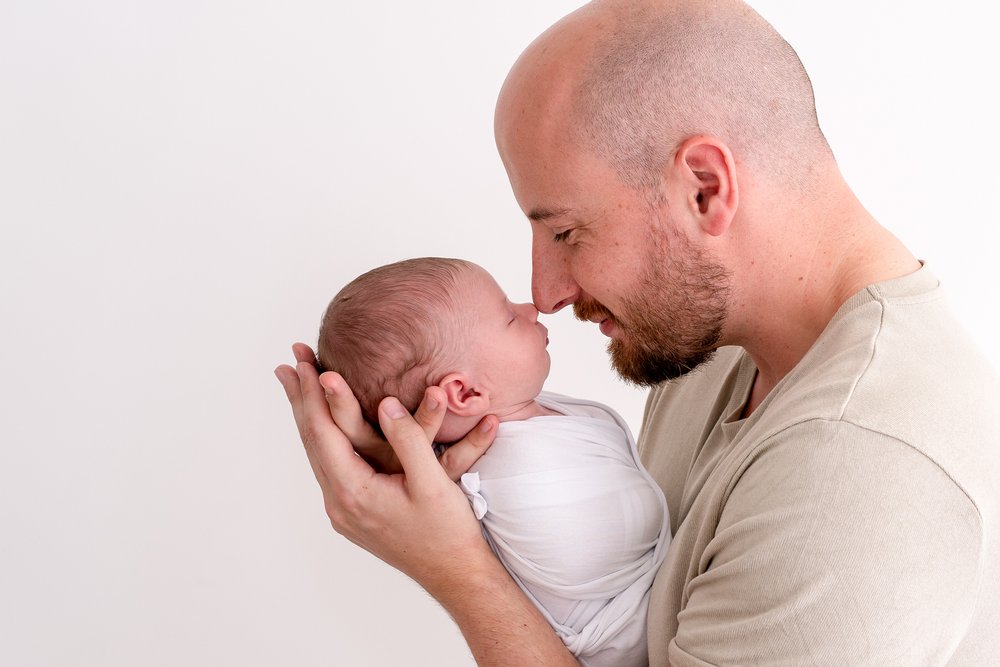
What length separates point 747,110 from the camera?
155cm

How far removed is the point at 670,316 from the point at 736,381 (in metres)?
0.26

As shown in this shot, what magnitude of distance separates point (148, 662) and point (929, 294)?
100 inches

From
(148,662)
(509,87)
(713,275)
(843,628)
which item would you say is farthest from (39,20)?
(843,628)

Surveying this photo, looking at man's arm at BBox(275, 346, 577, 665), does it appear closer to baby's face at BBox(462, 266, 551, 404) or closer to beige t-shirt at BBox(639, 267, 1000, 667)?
baby's face at BBox(462, 266, 551, 404)

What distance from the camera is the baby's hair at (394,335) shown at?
1.71 metres

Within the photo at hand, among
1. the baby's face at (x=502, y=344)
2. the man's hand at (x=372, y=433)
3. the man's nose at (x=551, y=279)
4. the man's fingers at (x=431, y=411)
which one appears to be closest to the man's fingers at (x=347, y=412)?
the man's hand at (x=372, y=433)

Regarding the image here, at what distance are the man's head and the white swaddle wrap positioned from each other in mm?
299

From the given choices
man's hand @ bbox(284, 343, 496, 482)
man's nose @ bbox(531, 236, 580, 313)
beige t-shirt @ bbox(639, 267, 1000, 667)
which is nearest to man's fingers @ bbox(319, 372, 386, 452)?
man's hand @ bbox(284, 343, 496, 482)

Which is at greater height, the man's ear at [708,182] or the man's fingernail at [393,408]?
the man's ear at [708,182]

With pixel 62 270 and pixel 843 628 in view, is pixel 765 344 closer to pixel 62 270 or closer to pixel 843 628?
pixel 843 628

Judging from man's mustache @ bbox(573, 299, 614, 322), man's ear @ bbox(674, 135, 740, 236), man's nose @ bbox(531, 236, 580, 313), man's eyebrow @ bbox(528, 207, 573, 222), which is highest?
man's ear @ bbox(674, 135, 740, 236)

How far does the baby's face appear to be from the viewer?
1.76 m

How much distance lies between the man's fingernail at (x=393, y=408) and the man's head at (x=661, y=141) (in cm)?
41

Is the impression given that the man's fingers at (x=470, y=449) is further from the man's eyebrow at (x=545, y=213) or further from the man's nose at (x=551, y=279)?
the man's eyebrow at (x=545, y=213)
